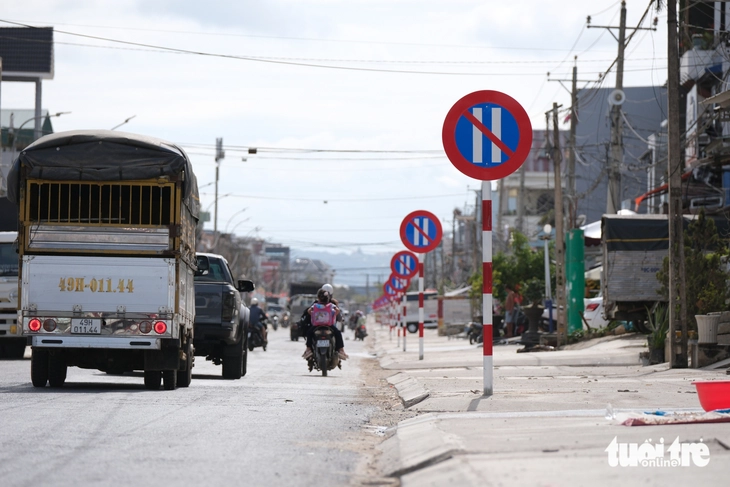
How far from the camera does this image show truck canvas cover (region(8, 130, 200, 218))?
46.7ft

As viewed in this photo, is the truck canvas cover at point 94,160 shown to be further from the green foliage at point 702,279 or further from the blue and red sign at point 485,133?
the green foliage at point 702,279

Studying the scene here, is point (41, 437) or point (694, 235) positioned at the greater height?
point (694, 235)

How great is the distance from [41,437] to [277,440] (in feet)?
5.73

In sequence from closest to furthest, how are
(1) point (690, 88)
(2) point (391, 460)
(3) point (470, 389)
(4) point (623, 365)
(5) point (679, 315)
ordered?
(2) point (391, 460)
(3) point (470, 389)
(5) point (679, 315)
(4) point (623, 365)
(1) point (690, 88)

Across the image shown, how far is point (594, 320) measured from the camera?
119ft

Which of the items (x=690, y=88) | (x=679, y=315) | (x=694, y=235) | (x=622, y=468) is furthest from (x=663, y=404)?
(x=690, y=88)

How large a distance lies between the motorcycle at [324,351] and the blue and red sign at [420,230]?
3490mm

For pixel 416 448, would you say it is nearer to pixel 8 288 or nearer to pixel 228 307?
pixel 228 307

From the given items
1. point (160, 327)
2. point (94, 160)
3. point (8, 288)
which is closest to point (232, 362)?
point (160, 327)

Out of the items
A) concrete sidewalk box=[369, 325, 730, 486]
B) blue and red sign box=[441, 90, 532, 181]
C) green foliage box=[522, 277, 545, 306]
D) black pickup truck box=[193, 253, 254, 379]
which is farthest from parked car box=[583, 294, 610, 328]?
blue and red sign box=[441, 90, 532, 181]

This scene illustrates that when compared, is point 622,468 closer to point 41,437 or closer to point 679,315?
point 41,437

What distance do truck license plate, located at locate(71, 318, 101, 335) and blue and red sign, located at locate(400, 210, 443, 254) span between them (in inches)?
388

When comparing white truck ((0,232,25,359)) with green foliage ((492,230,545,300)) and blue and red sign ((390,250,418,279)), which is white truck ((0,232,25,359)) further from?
green foliage ((492,230,545,300))

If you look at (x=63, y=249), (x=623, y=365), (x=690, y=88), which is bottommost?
(x=623, y=365)
